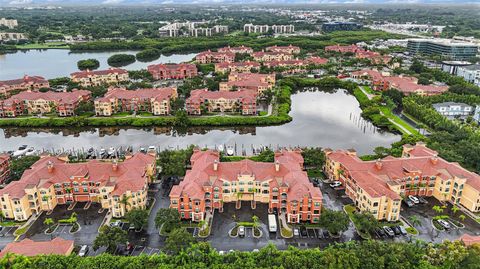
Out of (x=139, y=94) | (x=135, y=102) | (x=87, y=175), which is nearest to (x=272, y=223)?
(x=87, y=175)

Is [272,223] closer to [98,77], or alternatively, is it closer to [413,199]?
[413,199]

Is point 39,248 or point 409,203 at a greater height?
point 39,248

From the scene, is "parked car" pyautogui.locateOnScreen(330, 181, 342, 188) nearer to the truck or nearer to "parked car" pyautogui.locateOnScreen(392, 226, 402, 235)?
"parked car" pyautogui.locateOnScreen(392, 226, 402, 235)

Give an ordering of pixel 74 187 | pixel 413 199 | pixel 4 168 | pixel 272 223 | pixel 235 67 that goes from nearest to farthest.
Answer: pixel 272 223, pixel 74 187, pixel 413 199, pixel 4 168, pixel 235 67

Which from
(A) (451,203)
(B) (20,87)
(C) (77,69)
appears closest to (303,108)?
(A) (451,203)

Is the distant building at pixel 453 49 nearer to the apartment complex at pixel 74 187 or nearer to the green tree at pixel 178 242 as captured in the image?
the apartment complex at pixel 74 187

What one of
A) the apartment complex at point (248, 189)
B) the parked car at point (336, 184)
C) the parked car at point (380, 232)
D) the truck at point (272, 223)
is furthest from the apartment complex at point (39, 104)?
the parked car at point (380, 232)
